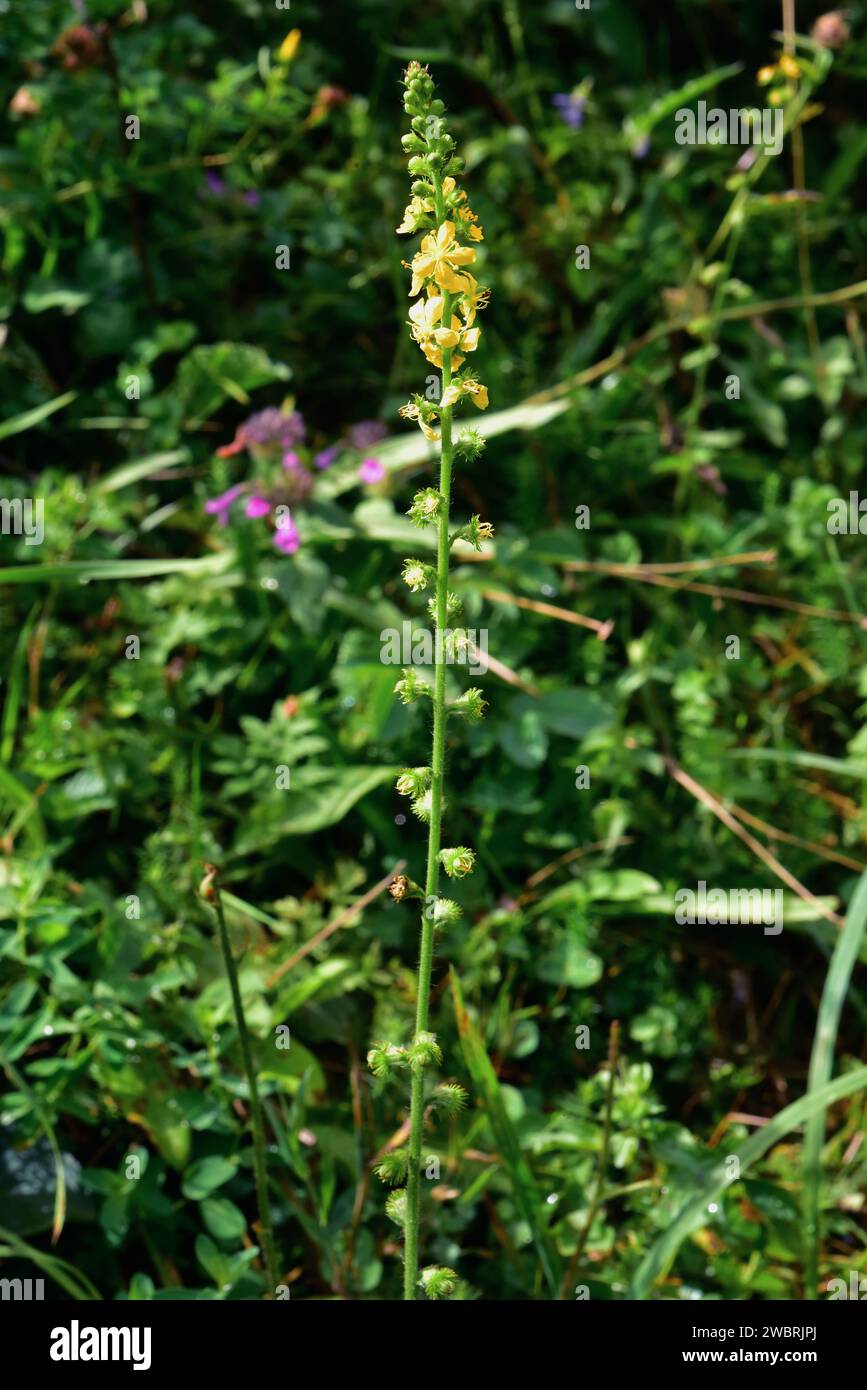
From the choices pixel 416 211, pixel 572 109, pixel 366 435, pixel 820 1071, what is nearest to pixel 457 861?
pixel 416 211

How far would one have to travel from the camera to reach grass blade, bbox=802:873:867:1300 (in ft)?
7.56

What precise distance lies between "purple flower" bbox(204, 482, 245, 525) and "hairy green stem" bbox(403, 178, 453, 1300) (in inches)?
65.0

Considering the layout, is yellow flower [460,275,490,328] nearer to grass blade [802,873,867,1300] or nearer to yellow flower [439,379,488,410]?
yellow flower [439,379,488,410]

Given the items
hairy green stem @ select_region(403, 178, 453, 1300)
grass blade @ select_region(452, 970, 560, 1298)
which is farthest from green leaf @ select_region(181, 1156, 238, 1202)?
hairy green stem @ select_region(403, 178, 453, 1300)

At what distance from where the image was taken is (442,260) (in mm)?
1522

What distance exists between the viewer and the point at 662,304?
3.97 m

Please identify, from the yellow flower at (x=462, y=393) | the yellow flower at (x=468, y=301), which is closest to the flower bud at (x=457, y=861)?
the yellow flower at (x=462, y=393)

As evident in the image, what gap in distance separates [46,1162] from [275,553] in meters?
1.47

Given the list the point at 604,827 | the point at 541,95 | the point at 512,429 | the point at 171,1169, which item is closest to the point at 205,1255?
the point at 171,1169

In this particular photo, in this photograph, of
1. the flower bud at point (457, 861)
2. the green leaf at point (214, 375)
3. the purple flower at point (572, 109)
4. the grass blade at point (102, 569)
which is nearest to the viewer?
the flower bud at point (457, 861)

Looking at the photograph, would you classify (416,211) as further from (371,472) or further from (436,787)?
(371,472)

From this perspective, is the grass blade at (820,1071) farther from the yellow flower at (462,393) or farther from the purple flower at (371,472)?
the purple flower at (371,472)

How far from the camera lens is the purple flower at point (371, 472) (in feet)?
10.7

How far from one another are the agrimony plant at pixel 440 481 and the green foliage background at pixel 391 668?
460mm
